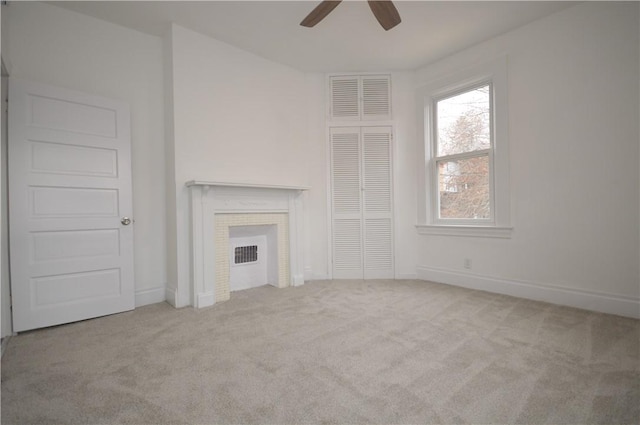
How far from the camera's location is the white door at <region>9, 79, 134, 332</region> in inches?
93.9

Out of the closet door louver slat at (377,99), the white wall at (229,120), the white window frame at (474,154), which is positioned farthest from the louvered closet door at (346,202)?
the white window frame at (474,154)

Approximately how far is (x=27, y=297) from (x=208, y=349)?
63.6 inches

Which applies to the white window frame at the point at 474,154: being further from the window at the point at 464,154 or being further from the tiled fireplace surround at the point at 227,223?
the tiled fireplace surround at the point at 227,223

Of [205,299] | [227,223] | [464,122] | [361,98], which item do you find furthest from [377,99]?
[205,299]

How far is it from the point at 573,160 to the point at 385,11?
2138mm

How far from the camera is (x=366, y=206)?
403 centimetres

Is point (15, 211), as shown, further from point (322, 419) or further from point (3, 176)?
point (322, 419)

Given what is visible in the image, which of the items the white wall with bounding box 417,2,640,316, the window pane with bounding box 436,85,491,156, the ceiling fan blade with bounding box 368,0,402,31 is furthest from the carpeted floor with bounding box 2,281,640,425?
the ceiling fan blade with bounding box 368,0,402,31

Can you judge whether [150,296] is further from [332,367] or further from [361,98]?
[361,98]

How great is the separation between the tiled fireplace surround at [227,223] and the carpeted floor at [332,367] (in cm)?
35

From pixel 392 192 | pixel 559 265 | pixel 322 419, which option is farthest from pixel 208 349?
pixel 559 265

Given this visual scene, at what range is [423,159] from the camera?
3945mm

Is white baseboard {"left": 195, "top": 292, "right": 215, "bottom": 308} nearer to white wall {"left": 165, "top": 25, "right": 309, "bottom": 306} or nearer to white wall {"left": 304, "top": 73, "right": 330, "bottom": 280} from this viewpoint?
white wall {"left": 165, "top": 25, "right": 309, "bottom": 306}

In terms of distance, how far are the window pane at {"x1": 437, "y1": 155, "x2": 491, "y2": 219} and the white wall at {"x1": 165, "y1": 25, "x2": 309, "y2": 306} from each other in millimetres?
1755
